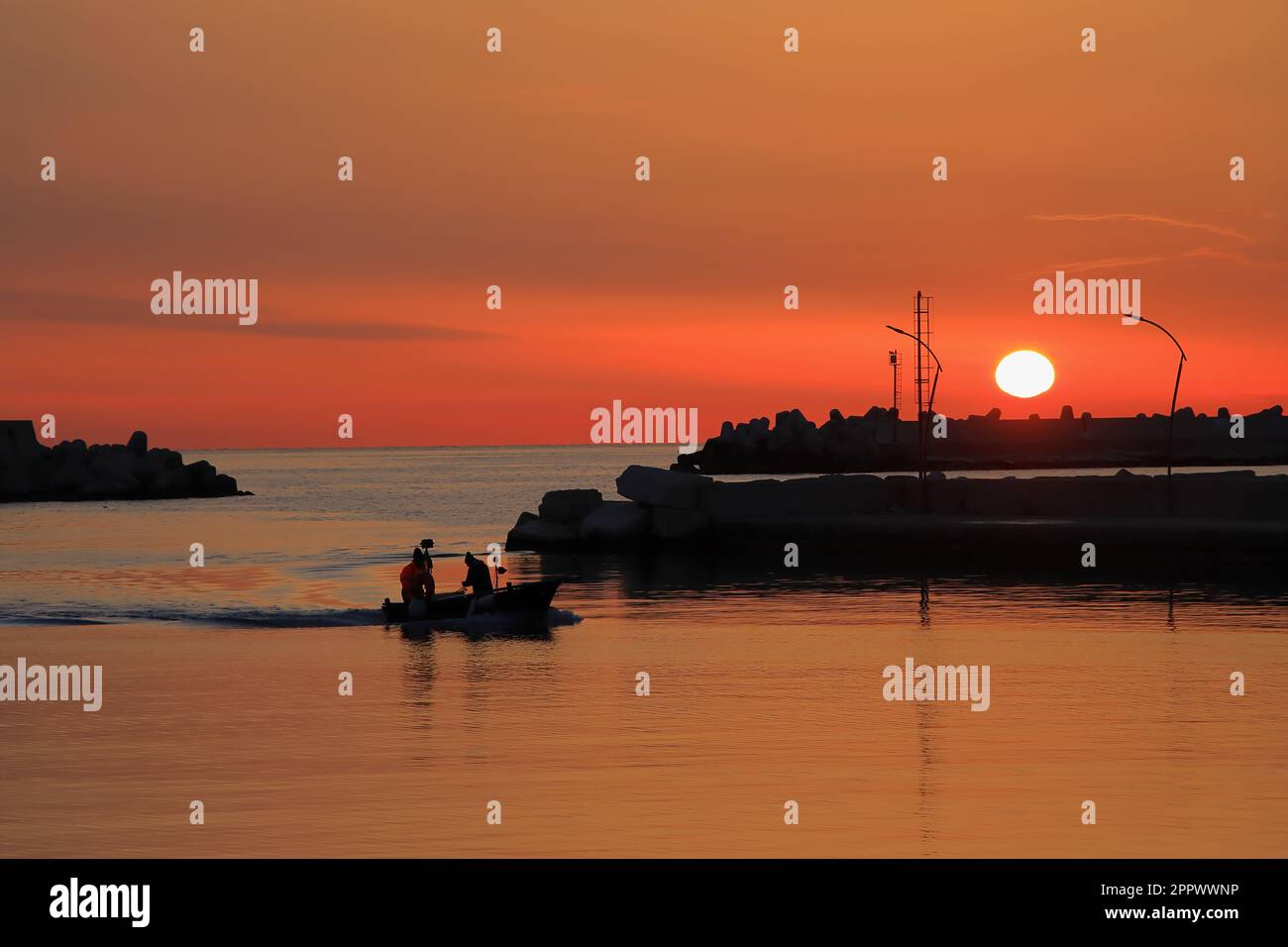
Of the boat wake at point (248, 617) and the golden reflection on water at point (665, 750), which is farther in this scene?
the boat wake at point (248, 617)

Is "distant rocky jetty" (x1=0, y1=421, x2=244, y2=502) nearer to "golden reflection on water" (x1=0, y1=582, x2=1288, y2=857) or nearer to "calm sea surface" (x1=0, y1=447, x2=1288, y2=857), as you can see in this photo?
"calm sea surface" (x1=0, y1=447, x2=1288, y2=857)

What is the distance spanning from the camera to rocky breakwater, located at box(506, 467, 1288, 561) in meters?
48.7

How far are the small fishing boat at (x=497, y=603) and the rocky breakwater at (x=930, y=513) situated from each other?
2121 cm

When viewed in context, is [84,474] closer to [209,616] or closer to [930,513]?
[930,513]

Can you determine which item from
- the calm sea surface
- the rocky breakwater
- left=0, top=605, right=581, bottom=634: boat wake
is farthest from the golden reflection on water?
the rocky breakwater

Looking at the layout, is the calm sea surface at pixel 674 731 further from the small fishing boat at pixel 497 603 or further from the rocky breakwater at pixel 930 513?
the rocky breakwater at pixel 930 513

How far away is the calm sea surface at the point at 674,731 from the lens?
13289 mm

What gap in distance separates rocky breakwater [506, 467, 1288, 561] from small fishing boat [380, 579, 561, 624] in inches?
835

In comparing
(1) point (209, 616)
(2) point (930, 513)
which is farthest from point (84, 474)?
(1) point (209, 616)

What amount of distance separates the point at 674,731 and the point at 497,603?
1444 centimetres

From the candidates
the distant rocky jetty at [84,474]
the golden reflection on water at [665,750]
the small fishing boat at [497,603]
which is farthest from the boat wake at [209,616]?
the distant rocky jetty at [84,474]

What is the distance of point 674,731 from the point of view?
18.7m
